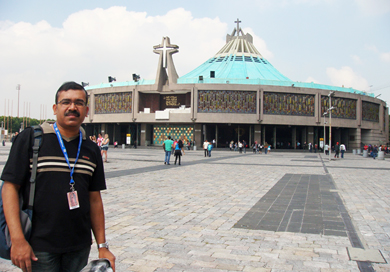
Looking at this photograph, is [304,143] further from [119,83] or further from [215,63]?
[119,83]

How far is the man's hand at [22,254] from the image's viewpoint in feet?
6.61

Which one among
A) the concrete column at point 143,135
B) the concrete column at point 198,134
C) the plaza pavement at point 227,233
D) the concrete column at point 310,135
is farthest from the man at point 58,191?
the concrete column at point 310,135

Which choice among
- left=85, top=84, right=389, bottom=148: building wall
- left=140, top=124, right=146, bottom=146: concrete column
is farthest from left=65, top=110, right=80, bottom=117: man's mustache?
left=140, top=124, right=146, bottom=146: concrete column

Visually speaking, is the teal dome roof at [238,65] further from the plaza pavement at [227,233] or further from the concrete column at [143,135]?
the plaza pavement at [227,233]

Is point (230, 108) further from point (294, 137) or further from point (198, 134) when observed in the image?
point (294, 137)

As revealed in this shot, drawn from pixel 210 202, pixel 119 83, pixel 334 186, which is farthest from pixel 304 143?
pixel 210 202

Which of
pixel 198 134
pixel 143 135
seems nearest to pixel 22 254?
pixel 198 134

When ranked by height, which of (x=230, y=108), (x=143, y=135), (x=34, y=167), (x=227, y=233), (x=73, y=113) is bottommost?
(x=227, y=233)

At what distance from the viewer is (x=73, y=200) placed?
7.24ft

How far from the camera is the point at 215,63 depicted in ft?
198

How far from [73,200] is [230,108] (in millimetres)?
46399

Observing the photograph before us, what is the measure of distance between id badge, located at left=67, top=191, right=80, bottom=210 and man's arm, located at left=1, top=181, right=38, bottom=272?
0.96ft

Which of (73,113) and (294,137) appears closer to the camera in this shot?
(73,113)

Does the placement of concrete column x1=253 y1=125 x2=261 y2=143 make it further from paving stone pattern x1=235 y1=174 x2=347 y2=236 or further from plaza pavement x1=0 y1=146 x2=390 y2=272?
plaza pavement x1=0 y1=146 x2=390 y2=272
